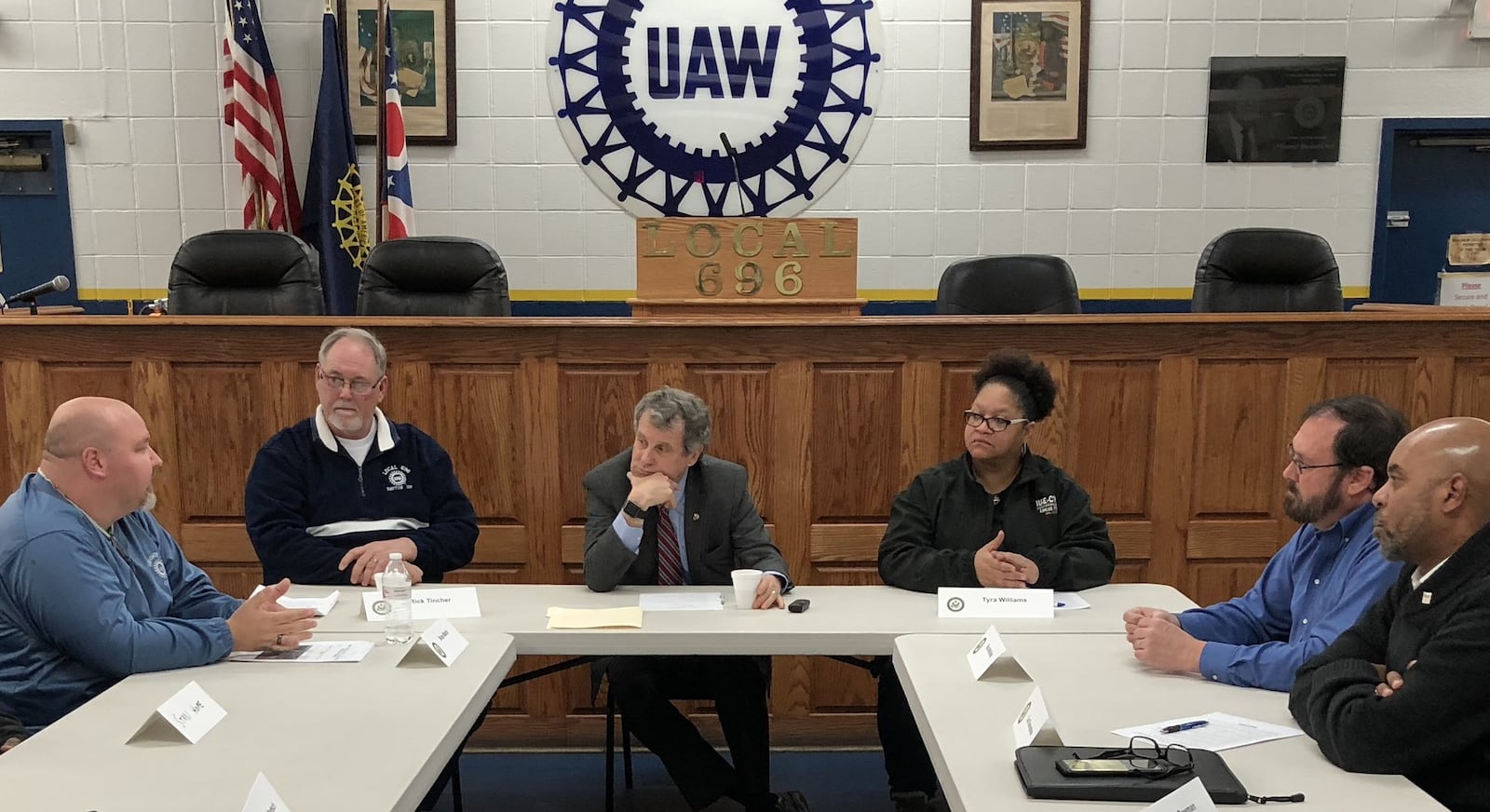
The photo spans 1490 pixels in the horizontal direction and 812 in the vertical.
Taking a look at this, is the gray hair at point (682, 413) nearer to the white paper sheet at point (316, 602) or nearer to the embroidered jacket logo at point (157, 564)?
the white paper sheet at point (316, 602)

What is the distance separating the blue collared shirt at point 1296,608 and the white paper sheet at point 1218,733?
0.19 m

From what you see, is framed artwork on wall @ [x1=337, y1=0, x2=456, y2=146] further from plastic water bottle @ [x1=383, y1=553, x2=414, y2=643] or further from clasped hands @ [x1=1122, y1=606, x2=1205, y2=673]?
clasped hands @ [x1=1122, y1=606, x2=1205, y2=673]

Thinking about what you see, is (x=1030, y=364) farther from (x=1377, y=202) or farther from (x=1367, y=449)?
(x=1377, y=202)

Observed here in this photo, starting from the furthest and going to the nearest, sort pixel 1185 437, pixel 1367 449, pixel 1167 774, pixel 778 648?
pixel 1185 437 → pixel 778 648 → pixel 1367 449 → pixel 1167 774

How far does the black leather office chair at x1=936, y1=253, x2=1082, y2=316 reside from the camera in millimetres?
4008

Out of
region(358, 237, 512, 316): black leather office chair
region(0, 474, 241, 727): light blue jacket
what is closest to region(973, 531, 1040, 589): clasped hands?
region(0, 474, 241, 727): light blue jacket

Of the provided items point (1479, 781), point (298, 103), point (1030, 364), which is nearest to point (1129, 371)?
point (1030, 364)

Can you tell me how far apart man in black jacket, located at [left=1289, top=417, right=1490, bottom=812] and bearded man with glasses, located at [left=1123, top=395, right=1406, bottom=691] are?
0.18 m

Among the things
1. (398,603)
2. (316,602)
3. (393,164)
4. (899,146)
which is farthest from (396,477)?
(899,146)

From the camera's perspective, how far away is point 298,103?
5.53 meters

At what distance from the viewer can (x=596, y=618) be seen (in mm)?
2285

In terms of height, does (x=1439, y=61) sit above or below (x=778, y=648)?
above

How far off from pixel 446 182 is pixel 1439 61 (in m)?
5.22

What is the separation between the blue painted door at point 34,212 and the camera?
217 inches
